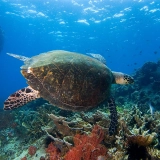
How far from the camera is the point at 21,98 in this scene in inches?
162

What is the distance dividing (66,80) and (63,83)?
0.10 m

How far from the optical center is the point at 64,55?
4363mm

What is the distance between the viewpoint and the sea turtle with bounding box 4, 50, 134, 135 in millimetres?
3941

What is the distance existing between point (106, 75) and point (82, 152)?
2036 millimetres

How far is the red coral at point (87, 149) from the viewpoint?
12.1 feet

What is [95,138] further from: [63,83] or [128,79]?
[128,79]

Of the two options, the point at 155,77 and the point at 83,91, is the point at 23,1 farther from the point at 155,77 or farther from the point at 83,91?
the point at 83,91

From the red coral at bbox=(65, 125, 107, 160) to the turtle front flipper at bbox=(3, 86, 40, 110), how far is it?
1.47 meters

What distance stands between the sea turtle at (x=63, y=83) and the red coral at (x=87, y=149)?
42 cm

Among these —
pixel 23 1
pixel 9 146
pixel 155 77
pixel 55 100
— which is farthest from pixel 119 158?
pixel 23 1

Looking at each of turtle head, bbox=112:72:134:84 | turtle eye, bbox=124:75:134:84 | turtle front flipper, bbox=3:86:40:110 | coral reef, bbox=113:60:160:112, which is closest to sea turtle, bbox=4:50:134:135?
turtle front flipper, bbox=3:86:40:110

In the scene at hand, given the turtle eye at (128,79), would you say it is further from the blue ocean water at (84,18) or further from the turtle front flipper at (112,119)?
the blue ocean water at (84,18)

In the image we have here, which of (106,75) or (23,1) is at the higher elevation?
(23,1)

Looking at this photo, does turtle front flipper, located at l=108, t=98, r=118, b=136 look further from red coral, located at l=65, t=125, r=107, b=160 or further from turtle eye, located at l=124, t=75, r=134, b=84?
turtle eye, located at l=124, t=75, r=134, b=84
